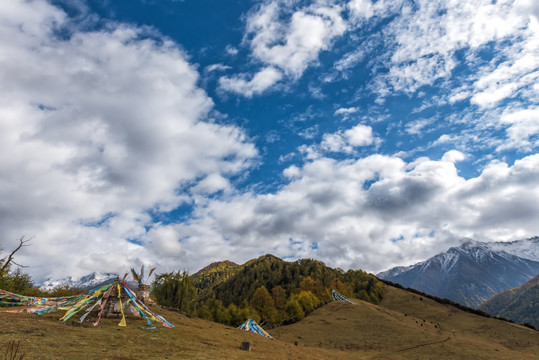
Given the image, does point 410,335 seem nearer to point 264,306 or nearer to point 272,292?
point 264,306

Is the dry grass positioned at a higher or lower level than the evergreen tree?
lower

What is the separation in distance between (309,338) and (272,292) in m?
66.8

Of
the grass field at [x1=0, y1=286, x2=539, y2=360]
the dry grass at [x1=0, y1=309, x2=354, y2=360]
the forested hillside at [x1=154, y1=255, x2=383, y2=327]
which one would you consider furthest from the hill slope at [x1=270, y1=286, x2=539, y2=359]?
the dry grass at [x1=0, y1=309, x2=354, y2=360]

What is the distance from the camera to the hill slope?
34.8m

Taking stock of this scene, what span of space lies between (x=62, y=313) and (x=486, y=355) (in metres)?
42.3

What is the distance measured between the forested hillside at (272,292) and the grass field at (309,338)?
14.9 meters

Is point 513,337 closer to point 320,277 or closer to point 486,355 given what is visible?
point 486,355

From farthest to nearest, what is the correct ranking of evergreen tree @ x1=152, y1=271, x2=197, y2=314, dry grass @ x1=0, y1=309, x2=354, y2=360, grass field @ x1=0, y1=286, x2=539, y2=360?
evergreen tree @ x1=152, y1=271, x2=197, y2=314 → grass field @ x1=0, y1=286, x2=539, y2=360 → dry grass @ x1=0, y1=309, x2=354, y2=360

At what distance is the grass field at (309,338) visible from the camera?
15461 mm

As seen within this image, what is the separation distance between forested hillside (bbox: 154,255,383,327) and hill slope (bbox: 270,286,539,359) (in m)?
13.5

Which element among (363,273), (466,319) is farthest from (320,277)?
(466,319)

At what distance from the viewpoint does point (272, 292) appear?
109 meters

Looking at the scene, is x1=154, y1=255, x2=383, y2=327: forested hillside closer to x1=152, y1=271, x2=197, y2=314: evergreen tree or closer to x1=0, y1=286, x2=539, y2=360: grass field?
x1=152, y1=271, x2=197, y2=314: evergreen tree

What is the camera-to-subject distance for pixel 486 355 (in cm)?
3259
